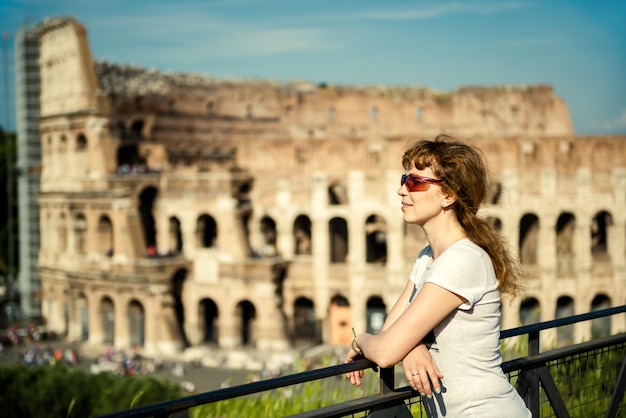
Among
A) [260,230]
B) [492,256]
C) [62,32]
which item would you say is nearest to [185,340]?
[260,230]

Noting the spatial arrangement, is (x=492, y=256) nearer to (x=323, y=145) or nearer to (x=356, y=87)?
(x=323, y=145)

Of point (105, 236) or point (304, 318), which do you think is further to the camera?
point (105, 236)

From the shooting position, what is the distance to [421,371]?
371cm

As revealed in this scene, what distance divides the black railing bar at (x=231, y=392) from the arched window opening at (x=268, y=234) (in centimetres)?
2971

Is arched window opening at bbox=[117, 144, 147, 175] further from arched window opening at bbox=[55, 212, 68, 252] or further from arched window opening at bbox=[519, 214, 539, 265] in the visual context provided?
arched window opening at bbox=[519, 214, 539, 265]

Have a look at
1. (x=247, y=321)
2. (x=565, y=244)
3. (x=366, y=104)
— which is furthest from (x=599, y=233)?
(x=247, y=321)

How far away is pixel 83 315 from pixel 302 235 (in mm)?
10499

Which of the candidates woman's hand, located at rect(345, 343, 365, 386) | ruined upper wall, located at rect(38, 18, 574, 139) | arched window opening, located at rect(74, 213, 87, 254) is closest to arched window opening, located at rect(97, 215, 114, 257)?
arched window opening, located at rect(74, 213, 87, 254)

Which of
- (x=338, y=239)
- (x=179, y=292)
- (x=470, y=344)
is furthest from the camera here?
(x=338, y=239)

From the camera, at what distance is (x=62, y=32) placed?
36.8 m

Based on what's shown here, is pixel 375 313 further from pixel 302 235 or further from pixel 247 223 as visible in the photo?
pixel 247 223

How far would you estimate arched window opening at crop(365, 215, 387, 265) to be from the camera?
115ft

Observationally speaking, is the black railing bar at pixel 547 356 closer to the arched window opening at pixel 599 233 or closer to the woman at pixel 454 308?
the woman at pixel 454 308

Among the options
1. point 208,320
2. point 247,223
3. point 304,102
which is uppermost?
point 304,102
